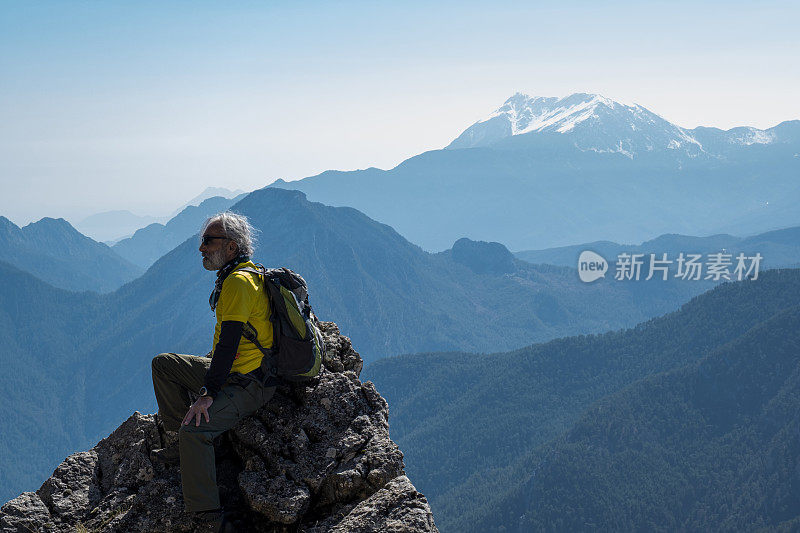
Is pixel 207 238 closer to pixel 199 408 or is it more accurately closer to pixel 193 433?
pixel 199 408

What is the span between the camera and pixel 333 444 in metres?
9.94

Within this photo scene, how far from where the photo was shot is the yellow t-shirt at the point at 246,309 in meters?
8.73

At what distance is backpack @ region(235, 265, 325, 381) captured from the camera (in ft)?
30.2

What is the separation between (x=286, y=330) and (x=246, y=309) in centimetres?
81

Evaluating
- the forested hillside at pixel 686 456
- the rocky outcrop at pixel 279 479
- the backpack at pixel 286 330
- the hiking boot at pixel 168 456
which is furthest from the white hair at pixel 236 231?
the forested hillside at pixel 686 456

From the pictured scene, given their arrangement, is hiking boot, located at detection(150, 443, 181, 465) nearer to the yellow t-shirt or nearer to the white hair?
the yellow t-shirt

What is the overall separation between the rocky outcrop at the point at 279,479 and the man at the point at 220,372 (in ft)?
2.25

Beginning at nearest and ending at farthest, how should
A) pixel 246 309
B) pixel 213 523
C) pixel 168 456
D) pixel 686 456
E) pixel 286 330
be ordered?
pixel 246 309 < pixel 213 523 < pixel 286 330 < pixel 168 456 < pixel 686 456

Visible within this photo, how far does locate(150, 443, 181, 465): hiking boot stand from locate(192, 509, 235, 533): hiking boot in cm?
131

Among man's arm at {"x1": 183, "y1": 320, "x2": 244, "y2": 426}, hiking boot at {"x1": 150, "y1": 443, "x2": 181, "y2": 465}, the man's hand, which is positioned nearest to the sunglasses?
man's arm at {"x1": 183, "y1": 320, "x2": 244, "y2": 426}

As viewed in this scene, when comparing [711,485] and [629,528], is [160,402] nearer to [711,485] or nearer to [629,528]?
[629,528]

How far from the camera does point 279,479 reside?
947 cm

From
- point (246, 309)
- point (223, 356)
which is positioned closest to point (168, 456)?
point (223, 356)

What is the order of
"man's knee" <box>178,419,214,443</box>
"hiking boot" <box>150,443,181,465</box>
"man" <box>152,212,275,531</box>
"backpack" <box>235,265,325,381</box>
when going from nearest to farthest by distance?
"man" <box>152,212,275,531</box>
"man's knee" <box>178,419,214,443</box>
"backpack" <box>235,265,325,381</box>
"hiking boot" <box>150,443,181,465</box>
